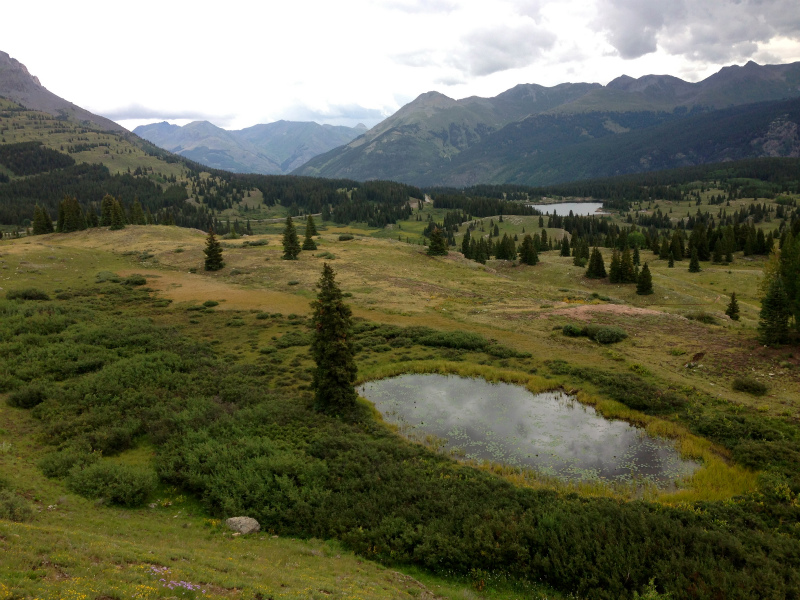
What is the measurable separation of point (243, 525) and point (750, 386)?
33.5 metres

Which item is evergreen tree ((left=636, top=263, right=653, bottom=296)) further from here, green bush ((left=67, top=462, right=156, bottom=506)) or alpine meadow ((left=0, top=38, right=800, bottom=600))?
green bush ((left=67, top=462, right=156, bottom=506))

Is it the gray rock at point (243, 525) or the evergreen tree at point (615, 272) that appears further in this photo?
the evergreen tree at point (615, 272)

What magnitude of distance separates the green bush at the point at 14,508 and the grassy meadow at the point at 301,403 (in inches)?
12.9

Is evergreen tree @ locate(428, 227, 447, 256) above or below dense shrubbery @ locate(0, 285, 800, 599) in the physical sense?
above

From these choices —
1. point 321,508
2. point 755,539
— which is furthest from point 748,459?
point 321,508

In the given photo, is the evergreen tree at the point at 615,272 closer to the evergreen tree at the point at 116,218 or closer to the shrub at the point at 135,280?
the shrub at the point at 135,280

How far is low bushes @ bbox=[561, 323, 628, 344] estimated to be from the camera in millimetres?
41750

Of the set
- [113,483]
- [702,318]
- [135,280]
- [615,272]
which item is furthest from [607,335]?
[135,280]

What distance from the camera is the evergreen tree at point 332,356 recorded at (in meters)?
29.4

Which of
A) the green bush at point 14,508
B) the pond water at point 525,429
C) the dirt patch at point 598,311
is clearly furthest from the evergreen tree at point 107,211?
the green bush at point 14,508

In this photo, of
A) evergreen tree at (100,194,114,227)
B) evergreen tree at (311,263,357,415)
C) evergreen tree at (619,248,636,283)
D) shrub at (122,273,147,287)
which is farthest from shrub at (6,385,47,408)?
evergreen tree at (100,194,114,227)

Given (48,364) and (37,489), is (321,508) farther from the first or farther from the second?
(48,364)

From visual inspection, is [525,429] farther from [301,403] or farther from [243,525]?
[243,525]

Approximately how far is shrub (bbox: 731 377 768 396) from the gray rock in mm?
32557
